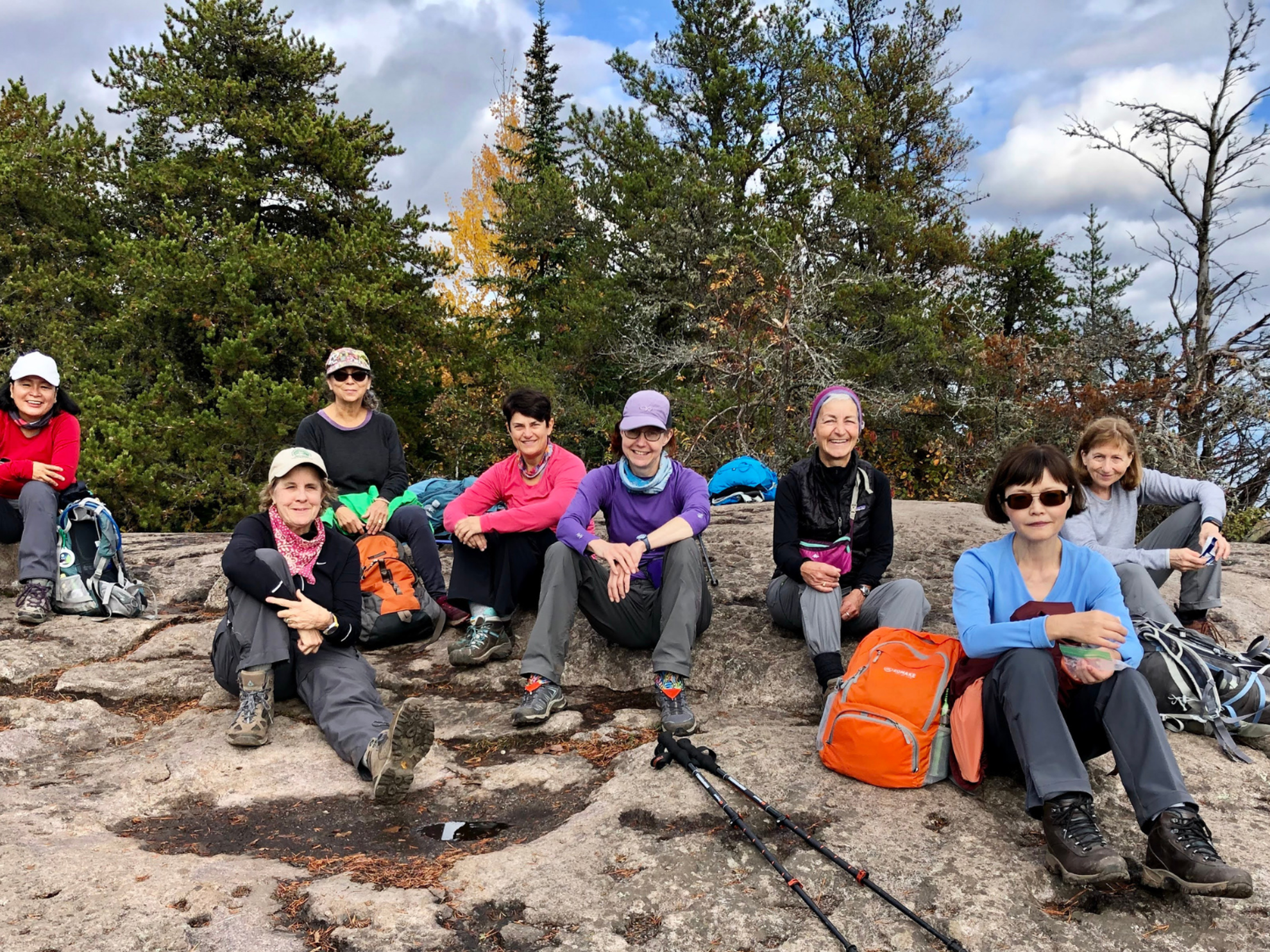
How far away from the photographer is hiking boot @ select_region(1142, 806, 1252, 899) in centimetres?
224

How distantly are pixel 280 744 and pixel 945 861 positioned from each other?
9.14ft

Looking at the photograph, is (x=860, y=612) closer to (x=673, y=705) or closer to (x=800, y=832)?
(x=673, y=705)

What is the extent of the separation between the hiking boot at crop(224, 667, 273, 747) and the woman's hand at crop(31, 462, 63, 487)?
262 centimetres

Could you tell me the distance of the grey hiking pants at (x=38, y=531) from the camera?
5.12 metres

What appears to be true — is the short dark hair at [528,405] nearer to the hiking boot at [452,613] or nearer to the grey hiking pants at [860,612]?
the hiking boot at [452,613]

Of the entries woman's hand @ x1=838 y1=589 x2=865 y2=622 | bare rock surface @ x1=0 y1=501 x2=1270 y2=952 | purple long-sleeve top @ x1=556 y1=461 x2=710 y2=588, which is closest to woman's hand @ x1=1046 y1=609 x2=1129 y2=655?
bare rock surface @ x1=0 y1=501 x2=1270 y2=952

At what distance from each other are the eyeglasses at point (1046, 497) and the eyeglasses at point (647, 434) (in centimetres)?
176

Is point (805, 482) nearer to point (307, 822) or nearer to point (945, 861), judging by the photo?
point (945, 861)

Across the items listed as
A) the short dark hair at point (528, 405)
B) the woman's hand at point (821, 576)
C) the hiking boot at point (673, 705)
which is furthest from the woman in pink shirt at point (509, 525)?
the woman's hand at point (821, 576)

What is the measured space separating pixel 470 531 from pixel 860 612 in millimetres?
2115

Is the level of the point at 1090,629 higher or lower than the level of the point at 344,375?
lower

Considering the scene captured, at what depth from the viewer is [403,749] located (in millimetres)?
3166

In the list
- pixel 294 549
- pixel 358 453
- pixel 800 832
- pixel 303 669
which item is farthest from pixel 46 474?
pixel 800 832

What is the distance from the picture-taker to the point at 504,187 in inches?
747
